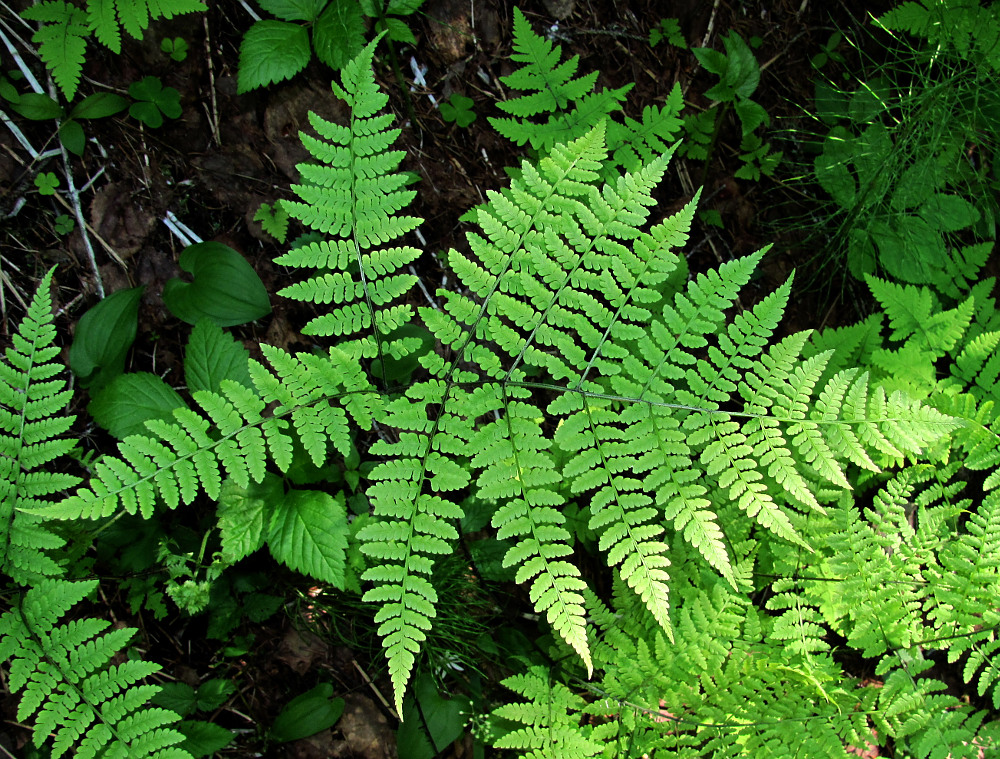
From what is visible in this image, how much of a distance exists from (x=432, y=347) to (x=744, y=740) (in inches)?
94.1

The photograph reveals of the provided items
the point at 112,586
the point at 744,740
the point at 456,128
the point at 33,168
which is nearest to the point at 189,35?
the point at 33,168

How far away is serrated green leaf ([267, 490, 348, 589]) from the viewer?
283 cm

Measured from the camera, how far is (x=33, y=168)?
10.4 ft

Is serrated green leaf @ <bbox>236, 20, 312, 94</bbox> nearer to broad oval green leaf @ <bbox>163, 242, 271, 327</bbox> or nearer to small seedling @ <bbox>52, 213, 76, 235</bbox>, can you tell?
broad oval green leaf @ <bbox>163, 242, 271, 327</bbox>

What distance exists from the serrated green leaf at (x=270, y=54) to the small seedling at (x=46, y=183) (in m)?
0.99

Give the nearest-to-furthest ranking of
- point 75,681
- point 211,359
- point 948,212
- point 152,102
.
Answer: point 75,681 < point 211,359 < point 152,102 < point 948,212

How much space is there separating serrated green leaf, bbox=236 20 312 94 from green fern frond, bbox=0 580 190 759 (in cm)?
246

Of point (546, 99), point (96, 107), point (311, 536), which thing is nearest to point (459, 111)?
point (546, 99)

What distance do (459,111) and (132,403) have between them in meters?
2.45

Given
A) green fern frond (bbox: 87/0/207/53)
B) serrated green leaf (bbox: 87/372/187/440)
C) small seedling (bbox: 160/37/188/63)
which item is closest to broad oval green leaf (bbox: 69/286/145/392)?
serrated green leaf (bbox: 87/372/187/440)

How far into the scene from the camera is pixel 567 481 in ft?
11.1

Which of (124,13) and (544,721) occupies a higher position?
(124,13)

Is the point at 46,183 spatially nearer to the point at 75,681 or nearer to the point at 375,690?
the point at 75,681

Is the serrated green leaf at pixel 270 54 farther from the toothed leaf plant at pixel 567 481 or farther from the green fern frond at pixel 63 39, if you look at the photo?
the toothed leaf plant at pixel 567 481
